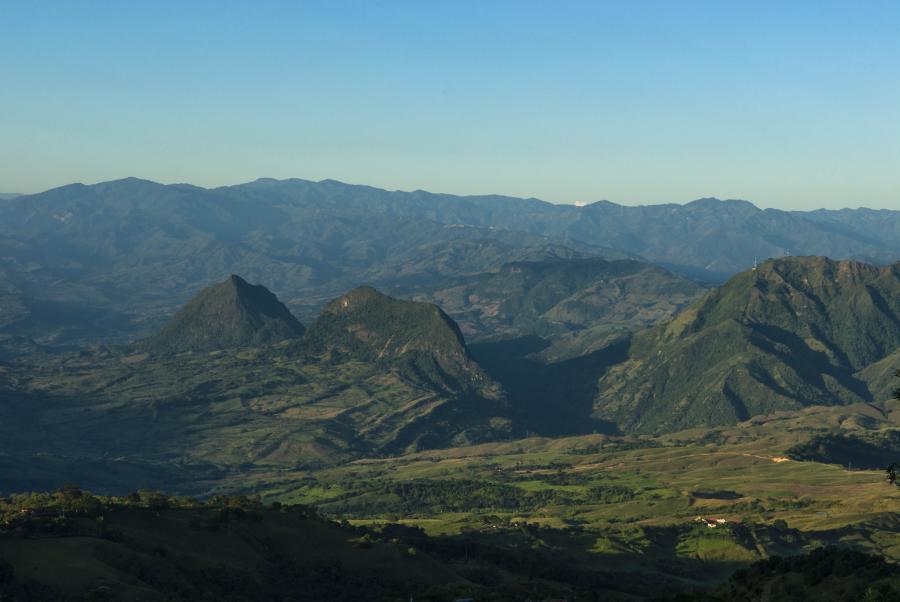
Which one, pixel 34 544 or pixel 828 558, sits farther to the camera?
pixel 34 544

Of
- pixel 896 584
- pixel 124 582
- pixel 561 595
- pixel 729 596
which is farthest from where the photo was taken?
pixel 561 595

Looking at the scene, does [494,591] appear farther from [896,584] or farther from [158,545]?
[896,584]

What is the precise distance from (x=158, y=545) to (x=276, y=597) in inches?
843

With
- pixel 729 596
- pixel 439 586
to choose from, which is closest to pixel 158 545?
pixel 439 586

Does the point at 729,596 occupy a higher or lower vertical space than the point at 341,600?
higher

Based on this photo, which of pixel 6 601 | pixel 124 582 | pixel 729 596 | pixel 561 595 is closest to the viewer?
pixel 729 596

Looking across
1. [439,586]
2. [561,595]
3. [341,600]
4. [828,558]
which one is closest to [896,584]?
[828,558]

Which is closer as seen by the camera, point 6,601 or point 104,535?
point 6,601

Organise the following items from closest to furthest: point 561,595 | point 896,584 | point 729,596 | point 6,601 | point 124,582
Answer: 1. point 896,584
2. point 729,596
3. point 6,601
4. point 124,582
5. point 561,595

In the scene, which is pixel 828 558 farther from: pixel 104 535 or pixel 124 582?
pixel 104 535

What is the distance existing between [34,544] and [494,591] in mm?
70762

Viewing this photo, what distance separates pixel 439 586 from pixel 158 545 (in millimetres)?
45880

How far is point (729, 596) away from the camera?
6068 inches

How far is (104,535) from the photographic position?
196375 millimetres
